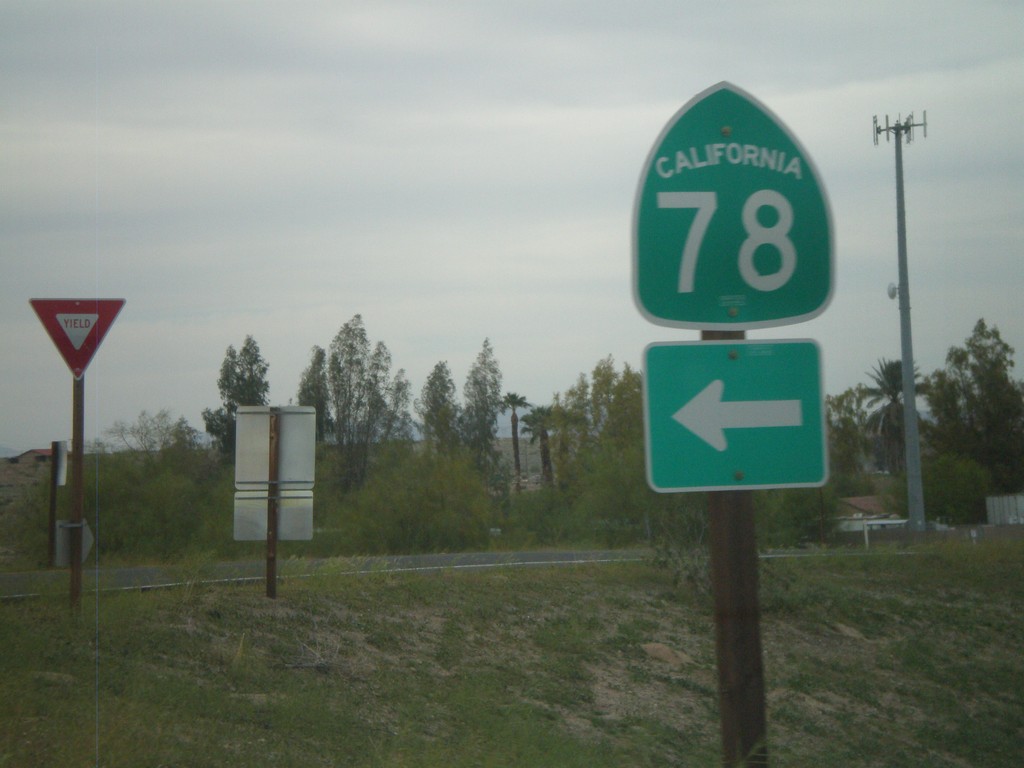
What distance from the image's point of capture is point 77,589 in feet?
38.7

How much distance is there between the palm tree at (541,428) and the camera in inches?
3349

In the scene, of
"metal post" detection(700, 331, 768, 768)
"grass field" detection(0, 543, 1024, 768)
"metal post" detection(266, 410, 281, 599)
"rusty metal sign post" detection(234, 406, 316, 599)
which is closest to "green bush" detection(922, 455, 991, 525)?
"grass field" detection(0, 543, 1024, 768)

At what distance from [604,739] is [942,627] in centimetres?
1321

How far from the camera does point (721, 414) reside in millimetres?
3629

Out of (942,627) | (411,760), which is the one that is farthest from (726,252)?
(942,627)

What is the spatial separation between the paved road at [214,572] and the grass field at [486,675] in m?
0.58

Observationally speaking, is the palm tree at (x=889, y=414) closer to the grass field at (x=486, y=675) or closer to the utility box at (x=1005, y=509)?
the utility box at (x=1005, y=509)

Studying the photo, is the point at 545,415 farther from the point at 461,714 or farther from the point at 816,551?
the point at 461,714

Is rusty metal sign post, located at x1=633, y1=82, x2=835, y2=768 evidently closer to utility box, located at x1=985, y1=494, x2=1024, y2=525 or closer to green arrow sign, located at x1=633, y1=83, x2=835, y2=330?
green arrow sign, located at x1=633, y1=83, x2=835, y2=330

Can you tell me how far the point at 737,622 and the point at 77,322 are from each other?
9.31 metres

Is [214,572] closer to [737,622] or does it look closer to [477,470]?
[737,622]

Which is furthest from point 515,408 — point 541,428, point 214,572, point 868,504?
point 214,572

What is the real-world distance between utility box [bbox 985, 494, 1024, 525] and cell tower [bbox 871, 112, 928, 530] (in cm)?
1111

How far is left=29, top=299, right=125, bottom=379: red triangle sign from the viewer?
1110cm
